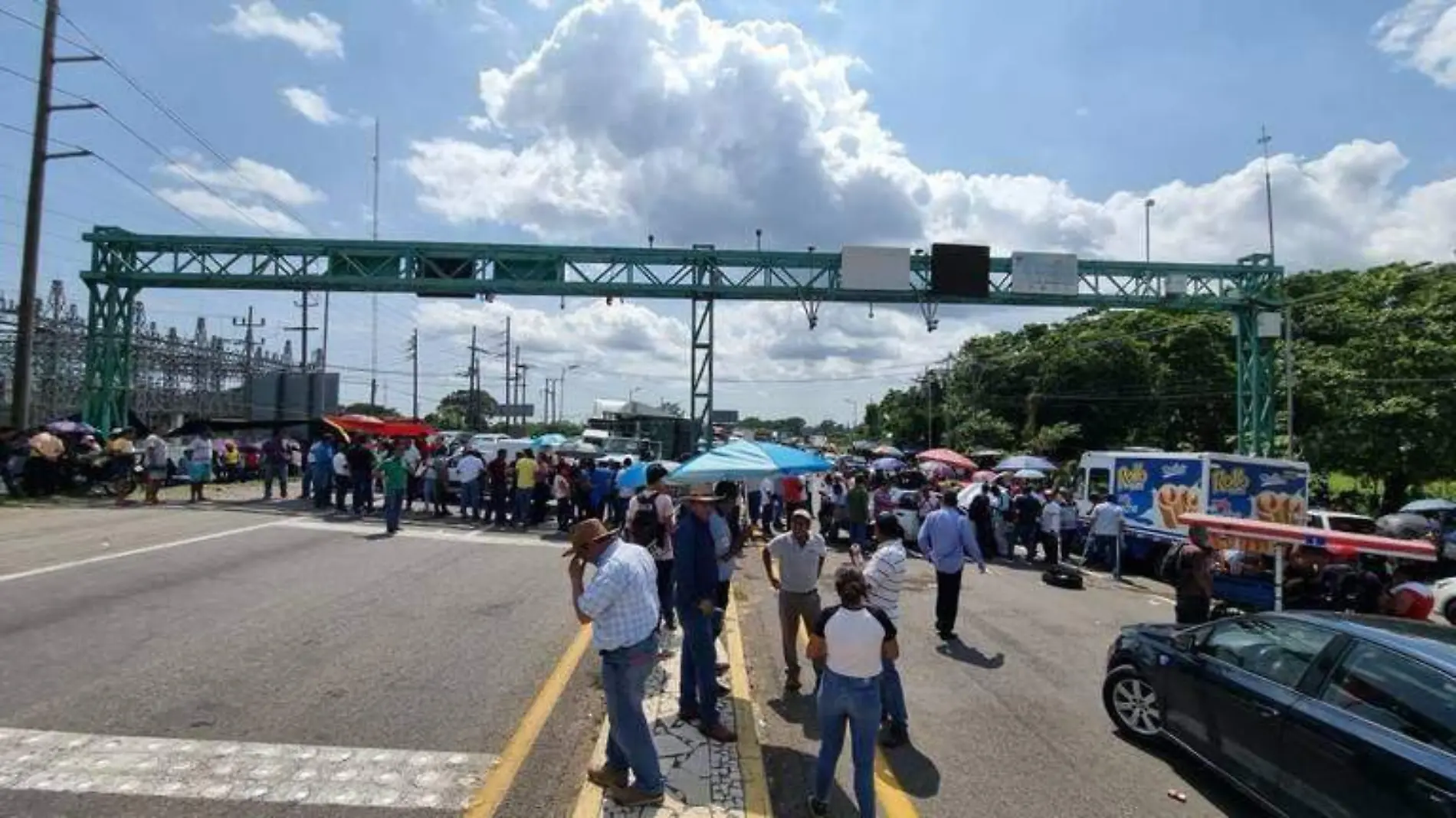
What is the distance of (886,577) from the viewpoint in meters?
6.77

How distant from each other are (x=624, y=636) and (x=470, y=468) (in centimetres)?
1597

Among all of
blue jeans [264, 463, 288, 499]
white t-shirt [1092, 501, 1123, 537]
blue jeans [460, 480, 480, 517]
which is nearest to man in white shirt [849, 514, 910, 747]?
white t-shirt [1092, 501, 1123, 537]

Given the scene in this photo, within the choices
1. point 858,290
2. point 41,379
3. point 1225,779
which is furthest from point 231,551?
point 41,379

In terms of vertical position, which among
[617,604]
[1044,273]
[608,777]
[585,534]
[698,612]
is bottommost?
[608,777]

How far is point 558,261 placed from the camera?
92.7 ft

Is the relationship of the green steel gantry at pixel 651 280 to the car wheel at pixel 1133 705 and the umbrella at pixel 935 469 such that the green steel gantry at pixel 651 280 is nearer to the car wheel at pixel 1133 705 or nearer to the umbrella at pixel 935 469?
the umbrella at pixel 935 469

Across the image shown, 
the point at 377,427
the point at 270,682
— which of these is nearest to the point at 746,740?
the point at 270,682

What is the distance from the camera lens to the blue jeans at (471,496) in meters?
20.1

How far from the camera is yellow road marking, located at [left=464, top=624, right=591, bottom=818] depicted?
15.9 ft

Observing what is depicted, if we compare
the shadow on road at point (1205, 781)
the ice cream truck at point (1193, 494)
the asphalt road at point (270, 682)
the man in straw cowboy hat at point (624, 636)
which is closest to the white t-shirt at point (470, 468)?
the asphalt road at point (270, 682)

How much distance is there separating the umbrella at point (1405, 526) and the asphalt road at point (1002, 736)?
11.0 meters

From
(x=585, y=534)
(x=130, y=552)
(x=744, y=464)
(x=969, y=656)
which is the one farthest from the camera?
(x=130, y=552)

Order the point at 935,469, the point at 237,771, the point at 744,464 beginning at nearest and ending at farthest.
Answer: the point at 237,771
the point at 744,464
the point at 935,469

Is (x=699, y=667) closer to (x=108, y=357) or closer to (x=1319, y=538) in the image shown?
(x=1319, y=538)
